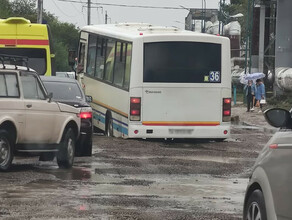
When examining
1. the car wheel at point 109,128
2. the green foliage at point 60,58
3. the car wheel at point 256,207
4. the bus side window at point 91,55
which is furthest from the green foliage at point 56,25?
the car wheel at point 256,207

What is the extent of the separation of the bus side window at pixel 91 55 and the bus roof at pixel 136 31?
260mm

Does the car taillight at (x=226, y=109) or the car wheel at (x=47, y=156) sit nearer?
the car wheel at (x=47, y=156)

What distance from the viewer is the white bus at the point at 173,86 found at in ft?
75.0

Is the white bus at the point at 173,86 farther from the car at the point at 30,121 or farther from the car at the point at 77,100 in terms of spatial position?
the car at the point at 30,121

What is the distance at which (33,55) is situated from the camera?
1052 inches

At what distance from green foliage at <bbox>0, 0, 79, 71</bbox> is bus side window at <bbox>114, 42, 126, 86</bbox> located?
60056 mm

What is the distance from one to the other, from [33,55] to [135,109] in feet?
16.9

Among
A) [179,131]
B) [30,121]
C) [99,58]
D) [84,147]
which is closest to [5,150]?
[30,121]

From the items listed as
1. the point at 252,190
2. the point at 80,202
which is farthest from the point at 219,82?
the point at 252,190

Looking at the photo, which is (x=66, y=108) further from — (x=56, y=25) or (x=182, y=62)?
(x=56, y=25)

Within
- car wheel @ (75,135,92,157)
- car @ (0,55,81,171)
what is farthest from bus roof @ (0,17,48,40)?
car @ (0,55,81,171)

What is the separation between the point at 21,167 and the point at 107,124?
8919 millimetres

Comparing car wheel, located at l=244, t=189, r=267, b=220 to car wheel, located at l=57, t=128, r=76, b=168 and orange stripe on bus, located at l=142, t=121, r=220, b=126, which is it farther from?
orange stripe on bus, located at l=142, t=121, r=220, b=126

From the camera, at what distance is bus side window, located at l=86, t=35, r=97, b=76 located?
27992 mm
